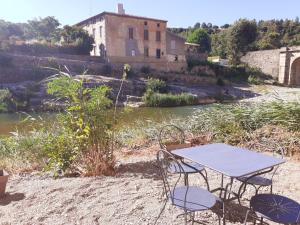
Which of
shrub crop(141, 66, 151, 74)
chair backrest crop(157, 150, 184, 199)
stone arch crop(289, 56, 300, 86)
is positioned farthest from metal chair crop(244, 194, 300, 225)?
stone arch crop(289, 56, 300, 86)

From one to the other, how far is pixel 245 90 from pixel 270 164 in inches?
925

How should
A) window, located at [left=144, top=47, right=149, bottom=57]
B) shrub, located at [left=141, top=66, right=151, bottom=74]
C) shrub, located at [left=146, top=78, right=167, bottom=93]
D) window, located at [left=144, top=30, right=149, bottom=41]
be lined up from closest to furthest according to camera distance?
shrub, located at [left=146, top=78, right=167, bottom=93]
shrub, located at [left=141, top=66, right=151, bottom=74]
window, located at [left=144, top=30, right=149, bottom=41]
window, located at [left=144, top=47, right=149, bottom=57]

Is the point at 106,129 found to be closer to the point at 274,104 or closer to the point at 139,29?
the point at 274,104

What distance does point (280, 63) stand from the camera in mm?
30156

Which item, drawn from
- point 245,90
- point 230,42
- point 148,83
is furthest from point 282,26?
point 148,83

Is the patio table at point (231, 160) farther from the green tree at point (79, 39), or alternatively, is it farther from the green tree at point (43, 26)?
the green tree at point (43, 26)

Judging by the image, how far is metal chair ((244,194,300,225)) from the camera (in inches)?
69.7

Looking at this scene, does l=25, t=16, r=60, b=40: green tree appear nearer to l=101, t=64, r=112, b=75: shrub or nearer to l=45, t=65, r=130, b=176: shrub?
l=101, t=64, r=112, b=75: shrub

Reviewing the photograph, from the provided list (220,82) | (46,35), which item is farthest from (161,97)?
(46,35)

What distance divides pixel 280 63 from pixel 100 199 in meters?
31.5

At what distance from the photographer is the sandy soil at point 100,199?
91.4 inches

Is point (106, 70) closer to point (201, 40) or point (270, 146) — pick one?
point (270, 146)

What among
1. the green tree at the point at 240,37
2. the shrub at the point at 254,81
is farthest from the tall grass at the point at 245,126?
the green tree at the point at 240,37

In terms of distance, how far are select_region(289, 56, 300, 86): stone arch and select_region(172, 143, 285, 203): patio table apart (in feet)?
100
